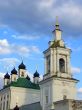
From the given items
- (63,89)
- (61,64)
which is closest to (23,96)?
(61,64)

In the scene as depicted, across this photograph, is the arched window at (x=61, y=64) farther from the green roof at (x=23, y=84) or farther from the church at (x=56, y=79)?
the green roof at (x=23, y=84)

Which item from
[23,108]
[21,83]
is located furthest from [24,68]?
[23,108]

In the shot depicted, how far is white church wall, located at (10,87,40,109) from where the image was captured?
57.6 m

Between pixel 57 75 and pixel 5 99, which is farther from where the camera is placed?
pixel 5 99

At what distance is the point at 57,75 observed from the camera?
44.0 m

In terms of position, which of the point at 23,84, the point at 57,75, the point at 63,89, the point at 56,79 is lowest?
the point at 63,89

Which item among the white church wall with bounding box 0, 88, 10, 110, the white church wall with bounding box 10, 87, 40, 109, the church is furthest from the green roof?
the church

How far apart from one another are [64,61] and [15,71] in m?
21.3

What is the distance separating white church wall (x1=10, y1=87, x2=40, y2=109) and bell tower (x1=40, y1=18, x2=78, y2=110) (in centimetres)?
1258

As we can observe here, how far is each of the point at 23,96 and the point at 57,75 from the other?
1632 centimetres

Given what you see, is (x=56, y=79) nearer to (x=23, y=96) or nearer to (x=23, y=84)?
(x=23, y=96)

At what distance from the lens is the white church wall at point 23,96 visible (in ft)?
189

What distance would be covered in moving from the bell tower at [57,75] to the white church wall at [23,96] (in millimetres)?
12576

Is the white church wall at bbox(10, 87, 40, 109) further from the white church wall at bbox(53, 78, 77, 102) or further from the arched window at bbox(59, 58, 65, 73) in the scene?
the white church wall at bbox(53, 78, 77, 102)
